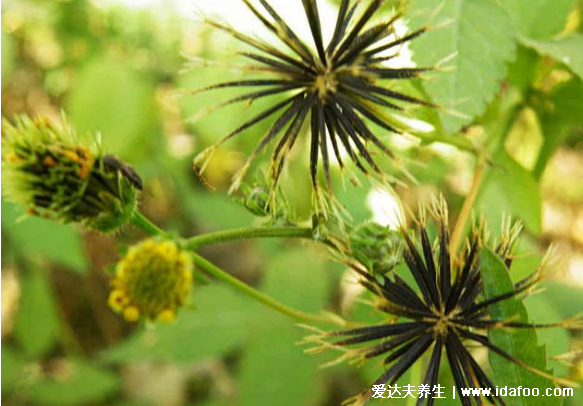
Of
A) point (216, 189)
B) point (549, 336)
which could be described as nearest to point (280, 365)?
point (216, 189)

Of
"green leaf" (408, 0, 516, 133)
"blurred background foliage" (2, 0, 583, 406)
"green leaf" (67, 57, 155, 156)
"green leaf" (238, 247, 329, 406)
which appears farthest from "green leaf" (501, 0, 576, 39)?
"green leaf" (67, 57, 155, 156)

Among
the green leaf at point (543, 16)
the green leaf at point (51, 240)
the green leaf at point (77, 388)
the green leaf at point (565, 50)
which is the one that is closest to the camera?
the green leaf at point (565, 50)

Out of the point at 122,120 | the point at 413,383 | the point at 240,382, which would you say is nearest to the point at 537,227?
the point at 413,383

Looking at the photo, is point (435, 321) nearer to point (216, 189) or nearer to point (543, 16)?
point (543, 16)

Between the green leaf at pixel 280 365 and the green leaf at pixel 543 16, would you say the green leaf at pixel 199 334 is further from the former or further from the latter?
the green leaf at pixel 543 16

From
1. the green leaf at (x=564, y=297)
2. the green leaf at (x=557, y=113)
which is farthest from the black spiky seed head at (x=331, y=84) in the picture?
the green leaf at (x=564, y=297)

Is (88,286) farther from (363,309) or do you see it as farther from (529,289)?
(529,289)
